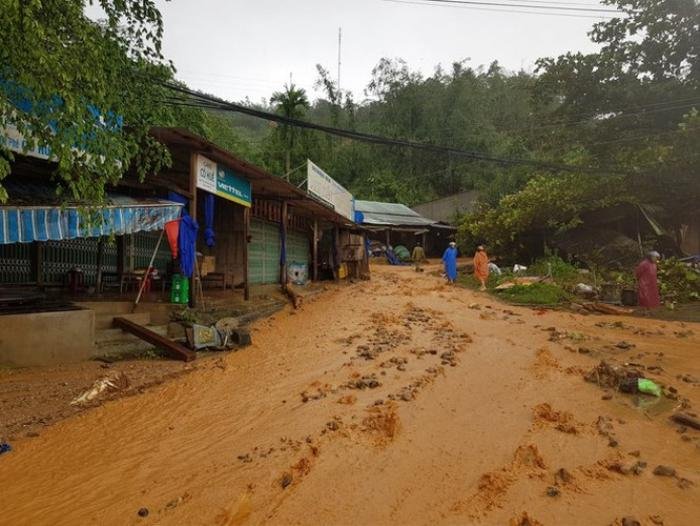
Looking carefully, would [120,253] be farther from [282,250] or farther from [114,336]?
[282,250]

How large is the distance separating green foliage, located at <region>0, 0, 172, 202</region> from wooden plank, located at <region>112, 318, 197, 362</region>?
326 cm

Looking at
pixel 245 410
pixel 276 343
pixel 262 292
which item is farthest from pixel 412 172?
pixel 245 410

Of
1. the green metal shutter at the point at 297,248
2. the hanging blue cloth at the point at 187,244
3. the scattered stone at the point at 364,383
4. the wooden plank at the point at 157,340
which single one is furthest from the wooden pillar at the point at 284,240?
the scattered stone at the point at 364,383

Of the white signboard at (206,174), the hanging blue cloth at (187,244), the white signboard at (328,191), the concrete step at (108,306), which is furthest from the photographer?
the white signboard at (328,191)

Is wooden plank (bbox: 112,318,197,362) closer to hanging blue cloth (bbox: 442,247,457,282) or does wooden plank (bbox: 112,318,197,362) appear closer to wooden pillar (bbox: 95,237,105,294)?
wooden pillar (bbox: 95,237,105,294)

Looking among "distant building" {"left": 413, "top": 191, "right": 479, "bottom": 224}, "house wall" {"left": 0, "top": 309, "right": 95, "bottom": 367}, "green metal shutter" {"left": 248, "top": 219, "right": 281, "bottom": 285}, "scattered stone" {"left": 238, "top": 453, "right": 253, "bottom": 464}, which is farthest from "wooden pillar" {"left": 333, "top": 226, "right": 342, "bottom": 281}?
"distant building" {"left": 413, "top": 191, "right": 479, "bottom": 224}

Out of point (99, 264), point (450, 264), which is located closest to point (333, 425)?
point (99, 264)

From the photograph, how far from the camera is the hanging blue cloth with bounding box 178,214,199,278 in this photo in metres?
8.12

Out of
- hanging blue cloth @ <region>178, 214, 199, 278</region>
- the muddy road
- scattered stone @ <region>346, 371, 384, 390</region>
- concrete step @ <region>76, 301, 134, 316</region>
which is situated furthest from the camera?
hanging blue cloth @ <region>178, 214, 199, 278</region>

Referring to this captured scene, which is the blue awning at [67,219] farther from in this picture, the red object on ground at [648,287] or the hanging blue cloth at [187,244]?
the red object on ground at [648,287]

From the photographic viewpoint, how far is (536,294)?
13438 millimetres

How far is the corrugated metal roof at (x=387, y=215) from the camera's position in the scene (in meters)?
30.4

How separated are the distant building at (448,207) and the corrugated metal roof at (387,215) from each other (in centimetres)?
379

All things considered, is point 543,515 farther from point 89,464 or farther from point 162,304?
point 162,304
